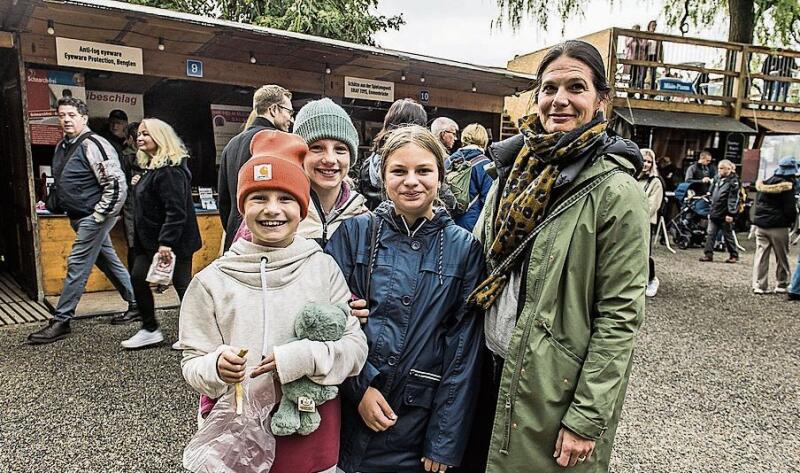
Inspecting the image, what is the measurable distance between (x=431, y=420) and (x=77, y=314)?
489 cm

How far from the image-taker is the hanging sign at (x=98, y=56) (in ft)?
18.9

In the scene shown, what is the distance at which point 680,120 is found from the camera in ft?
42.8

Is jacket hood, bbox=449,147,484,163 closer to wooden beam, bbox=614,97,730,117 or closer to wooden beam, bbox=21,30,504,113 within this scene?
wooden beam, bbox=21,30,504,113

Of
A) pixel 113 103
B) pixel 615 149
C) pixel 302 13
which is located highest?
pixel 302 13

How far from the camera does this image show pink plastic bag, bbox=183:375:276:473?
5.22 ft

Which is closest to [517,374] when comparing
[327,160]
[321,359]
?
[321,359]

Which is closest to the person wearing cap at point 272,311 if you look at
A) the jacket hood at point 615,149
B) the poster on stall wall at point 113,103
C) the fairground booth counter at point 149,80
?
the jacket hood at point 615,149

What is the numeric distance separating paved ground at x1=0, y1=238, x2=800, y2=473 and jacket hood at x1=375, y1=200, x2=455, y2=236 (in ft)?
A: 6.49

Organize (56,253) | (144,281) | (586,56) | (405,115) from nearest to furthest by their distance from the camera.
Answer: (586,56), (405,115), (144,281), (56,253)

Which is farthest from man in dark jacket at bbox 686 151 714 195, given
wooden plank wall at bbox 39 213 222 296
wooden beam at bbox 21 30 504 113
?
wooden plank wall at bbox 39 213 222 296

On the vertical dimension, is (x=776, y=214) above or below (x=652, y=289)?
above

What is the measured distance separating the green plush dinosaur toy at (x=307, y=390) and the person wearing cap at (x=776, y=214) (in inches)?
298

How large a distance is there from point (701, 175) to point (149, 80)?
10829mm

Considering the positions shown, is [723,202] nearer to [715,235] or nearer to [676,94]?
[715,235]
